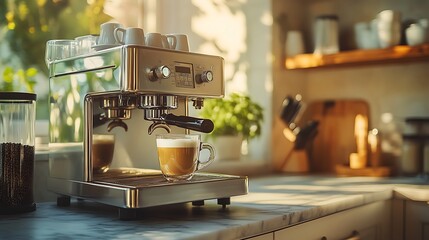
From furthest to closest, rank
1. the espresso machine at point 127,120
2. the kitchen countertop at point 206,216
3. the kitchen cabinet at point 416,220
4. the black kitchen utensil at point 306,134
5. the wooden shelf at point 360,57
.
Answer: the black kitchen utensil at point 306,134 < the wooden shelf at point 360,57 < the kitchen cabinet at point 416,220 < the espresso machine at point 127,120 < the kitchen countertop at point 206,216

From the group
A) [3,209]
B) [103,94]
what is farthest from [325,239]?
[3,209]

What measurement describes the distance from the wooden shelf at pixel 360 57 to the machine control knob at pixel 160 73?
1.31m

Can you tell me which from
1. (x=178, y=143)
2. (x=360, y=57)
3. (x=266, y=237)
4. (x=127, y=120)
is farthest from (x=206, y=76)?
(x=360, y=57)

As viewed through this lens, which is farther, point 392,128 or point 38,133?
point 392,128

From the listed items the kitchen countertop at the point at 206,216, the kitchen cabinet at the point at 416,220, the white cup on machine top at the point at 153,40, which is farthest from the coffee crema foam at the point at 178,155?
the kitchen cabinet at the point at 416,220

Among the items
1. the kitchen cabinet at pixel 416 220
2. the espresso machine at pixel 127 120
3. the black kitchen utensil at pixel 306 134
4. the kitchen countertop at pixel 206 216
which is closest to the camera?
the kitchen countertop at pixel 206 216

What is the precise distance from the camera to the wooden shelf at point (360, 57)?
222 cm

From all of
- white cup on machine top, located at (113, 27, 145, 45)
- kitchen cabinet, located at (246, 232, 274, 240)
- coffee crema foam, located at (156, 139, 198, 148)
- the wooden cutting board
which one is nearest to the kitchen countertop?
kitchen cabinet, located at (246, 232, 274, 240)

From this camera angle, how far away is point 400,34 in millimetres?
2324

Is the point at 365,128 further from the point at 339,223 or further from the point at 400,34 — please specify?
the point at 339,223

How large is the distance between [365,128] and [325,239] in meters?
1.09

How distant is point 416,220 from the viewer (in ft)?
6.09

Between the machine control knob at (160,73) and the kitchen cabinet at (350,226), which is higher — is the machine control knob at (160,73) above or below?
above

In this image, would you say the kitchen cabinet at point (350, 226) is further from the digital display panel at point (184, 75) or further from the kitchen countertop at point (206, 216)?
the digital display panel at point (184, 75)
